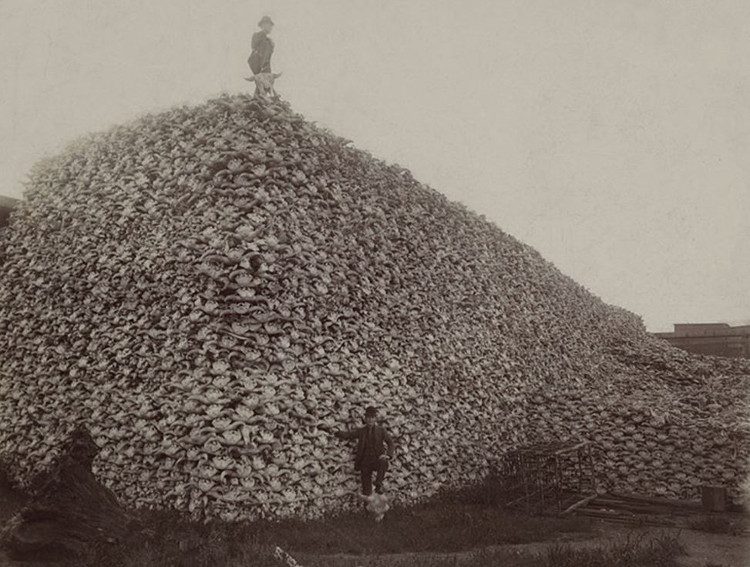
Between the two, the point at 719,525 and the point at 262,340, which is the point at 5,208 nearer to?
the point at 262,340

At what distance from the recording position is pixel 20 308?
13672mm

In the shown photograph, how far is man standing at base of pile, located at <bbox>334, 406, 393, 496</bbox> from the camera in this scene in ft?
34.4

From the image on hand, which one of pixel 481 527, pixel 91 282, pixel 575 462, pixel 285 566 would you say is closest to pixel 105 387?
pixel 91 282

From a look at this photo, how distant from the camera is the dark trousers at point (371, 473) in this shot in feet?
34.4

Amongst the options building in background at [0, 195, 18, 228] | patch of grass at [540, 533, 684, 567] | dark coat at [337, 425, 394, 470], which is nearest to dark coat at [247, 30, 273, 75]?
building in background at [0, 195, 18, 228]

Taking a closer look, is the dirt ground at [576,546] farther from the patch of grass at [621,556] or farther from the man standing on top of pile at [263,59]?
the man standing on top of pile at [263,59]

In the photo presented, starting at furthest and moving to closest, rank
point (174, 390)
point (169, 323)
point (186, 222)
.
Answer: point (186, 222), point (169, 323), point (174, 390)

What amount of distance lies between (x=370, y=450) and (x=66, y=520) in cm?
448

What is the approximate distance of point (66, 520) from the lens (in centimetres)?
789

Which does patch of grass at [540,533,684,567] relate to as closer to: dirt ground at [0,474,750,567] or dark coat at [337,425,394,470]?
dirt ground at [0,474,750,567]

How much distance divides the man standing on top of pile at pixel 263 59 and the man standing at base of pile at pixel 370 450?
7919 mm

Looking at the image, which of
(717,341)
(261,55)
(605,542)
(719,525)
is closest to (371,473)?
(605,542)

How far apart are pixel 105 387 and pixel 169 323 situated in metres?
1.55

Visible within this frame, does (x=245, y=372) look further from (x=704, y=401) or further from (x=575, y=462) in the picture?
(x=704, y=401)
